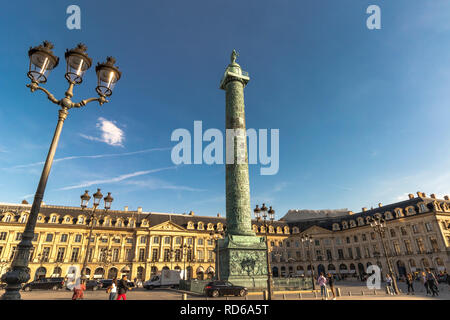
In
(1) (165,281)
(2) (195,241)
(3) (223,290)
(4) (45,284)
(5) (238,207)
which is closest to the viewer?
(3) (223,290)

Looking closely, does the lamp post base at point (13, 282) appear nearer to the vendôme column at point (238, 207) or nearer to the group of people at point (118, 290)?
the group of people at point (118, 290)

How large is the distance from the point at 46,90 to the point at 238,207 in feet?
59.4

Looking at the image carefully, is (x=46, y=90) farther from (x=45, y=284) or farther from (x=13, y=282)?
(x=45, y=284)

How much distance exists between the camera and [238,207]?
2236 cm

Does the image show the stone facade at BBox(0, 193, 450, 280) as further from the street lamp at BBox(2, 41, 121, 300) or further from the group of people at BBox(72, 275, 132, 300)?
the street lamp at BBox(2, 41, 121, 300)

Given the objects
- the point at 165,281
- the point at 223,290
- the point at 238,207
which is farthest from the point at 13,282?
the point at 165,281

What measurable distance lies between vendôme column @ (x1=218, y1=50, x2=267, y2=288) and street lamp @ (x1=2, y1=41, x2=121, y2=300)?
1618 cm

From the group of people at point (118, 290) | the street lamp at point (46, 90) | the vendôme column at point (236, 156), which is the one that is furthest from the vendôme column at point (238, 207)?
the street lamp at point (46, 90)

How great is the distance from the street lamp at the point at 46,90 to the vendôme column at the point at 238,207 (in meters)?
16.2

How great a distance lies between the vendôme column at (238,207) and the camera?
19.9m
